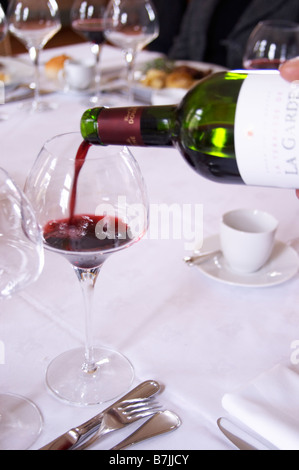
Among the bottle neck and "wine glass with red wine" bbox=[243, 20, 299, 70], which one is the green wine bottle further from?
"wine glass with red wine" bbox=[243, 20, 299, 70]

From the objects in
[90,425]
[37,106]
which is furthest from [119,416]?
[37,106]

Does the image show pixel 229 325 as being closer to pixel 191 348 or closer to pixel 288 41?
pixel 191 348

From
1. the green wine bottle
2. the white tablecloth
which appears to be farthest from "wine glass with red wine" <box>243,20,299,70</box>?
the green wine bottle

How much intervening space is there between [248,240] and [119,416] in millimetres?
316

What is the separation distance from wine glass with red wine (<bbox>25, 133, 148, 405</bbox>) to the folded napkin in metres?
0.13

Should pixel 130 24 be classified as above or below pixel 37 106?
above

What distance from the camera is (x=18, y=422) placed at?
0.57 meters

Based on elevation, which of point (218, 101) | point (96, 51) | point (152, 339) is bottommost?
point (152, 339)

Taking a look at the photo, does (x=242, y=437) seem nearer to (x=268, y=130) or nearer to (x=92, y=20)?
(x=268, y=130)

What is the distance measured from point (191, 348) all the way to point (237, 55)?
1.58m

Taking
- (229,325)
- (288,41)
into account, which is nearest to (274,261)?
(229,325)

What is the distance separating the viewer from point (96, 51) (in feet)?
5.11

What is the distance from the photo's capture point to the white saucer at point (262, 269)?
0.79m

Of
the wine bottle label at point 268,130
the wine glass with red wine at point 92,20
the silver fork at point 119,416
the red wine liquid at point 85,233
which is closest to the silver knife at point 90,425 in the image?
the silver fork at point 119,416
